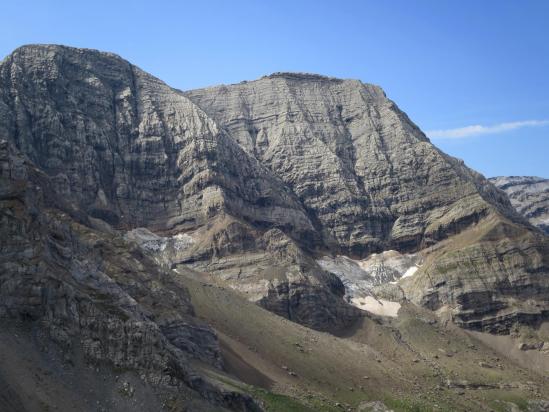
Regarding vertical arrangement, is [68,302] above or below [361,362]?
above

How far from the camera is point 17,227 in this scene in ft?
303

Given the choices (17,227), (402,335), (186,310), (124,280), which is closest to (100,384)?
(17,227)

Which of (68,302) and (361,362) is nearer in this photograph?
(68,302)

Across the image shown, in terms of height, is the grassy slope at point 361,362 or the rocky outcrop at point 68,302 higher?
the rocky outcrop at point 68,302

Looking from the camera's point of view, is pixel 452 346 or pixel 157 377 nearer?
pixel 157 377

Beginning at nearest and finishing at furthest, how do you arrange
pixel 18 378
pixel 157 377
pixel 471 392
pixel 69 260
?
pixel 18 378 < pixel 157 377 < pixel 69 260 < pixel 471 392

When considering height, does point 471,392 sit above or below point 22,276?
below

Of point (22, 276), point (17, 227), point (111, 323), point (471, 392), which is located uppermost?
point (17, 227)

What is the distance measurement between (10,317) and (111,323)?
1372 centimetres

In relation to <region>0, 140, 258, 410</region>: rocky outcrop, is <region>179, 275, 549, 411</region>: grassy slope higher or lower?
lower

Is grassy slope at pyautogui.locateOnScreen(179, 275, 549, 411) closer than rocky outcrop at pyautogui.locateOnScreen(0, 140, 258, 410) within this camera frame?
No

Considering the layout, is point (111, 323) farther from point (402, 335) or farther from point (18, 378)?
point (402, 335)

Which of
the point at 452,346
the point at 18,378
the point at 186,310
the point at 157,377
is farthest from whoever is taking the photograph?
the point at 452,346

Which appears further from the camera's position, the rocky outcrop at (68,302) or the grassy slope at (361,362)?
the grassy slope at (361,362)
